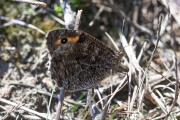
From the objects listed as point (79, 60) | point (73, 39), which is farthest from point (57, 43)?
point (79, 60)

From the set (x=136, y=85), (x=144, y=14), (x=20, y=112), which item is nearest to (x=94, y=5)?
(x=144, y=14)

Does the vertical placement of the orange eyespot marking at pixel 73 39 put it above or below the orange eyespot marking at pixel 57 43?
above

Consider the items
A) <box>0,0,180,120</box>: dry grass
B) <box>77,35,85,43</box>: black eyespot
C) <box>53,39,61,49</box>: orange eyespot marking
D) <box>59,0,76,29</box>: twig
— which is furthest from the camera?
<box>59,0,76,29</box>: twig

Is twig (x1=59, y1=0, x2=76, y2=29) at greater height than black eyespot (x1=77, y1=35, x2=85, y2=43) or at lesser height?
greater

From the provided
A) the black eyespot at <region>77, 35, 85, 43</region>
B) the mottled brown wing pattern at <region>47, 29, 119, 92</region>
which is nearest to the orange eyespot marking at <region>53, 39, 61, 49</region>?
the mottled brown wing pattern at <region>47, 29, 119, 92</region>

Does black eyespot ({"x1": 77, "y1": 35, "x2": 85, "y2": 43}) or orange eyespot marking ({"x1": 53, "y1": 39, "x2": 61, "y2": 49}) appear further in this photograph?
black eyespot ({"x1": 77, "y1": 35, "x2": 85, "y2": 43})

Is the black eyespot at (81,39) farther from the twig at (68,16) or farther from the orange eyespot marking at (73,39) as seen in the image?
the twig at (68,16)

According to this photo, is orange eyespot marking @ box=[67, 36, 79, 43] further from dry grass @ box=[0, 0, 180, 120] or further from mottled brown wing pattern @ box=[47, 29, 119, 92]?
dry grass @ box=[0, 0, 180, 120]

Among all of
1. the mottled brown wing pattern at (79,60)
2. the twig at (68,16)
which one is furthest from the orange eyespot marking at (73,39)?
the twig at (68,16)

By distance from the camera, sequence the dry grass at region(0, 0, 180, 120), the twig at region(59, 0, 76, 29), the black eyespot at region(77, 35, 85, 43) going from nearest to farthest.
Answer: the black eyespot at region(77, 35, 85, 43) → the dry grass at region(0, 0, 180, 120) → the twig at region(59, 0, 76, 29)

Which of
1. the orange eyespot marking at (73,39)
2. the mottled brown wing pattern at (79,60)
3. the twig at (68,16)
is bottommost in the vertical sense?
the mottled brown wing pattern at (79,60)

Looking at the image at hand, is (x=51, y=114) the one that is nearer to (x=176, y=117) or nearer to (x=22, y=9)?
(x=176, y=117)
